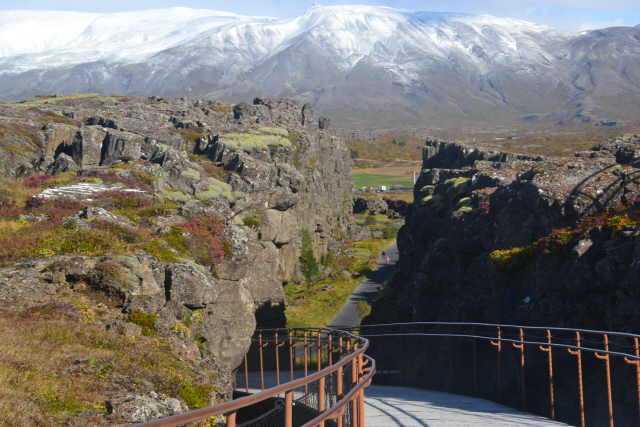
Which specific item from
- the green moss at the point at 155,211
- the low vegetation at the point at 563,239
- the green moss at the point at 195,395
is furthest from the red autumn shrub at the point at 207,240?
the green moss at the point at 195,395

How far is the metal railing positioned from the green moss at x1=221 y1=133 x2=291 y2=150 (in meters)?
36.9

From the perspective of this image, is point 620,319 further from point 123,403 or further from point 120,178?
point 120,178

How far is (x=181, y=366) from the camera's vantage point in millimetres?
15367

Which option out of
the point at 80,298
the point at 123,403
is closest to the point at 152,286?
the point at 80,298

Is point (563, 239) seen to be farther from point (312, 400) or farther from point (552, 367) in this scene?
point (312, 400)

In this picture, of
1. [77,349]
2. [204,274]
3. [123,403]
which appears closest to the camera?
[123,403]

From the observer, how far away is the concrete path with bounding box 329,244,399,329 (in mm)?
51781

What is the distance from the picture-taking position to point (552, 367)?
17359 mm

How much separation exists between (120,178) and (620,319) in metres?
24.3

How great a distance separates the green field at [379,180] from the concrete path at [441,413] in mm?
157852

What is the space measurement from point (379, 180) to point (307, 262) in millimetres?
128884

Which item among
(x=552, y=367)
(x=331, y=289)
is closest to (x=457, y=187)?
(x=331, y=289)

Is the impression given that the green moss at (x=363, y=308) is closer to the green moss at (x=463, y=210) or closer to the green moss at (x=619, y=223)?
the green moss at (x=463, y=210)

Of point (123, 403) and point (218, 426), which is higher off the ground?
point (123, 403)
